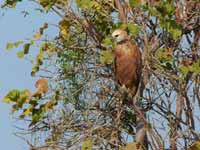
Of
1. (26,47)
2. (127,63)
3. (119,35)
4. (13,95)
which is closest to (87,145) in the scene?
(13,95)

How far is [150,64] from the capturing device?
208 inches

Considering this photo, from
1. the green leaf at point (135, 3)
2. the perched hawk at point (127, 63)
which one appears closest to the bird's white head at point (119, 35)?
the perched hawk at point (127, 63)

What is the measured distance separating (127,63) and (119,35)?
0.44 meters

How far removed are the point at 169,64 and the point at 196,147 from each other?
0.88m

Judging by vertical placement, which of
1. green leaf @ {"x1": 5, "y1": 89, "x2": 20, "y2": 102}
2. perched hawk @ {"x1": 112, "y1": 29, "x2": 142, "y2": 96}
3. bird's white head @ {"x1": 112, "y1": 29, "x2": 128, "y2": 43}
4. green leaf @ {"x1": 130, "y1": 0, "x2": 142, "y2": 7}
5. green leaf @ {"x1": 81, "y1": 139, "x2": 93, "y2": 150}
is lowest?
green leaf @ {"x1": 81, "y1": 139, "x2": 93, "y2": 150}

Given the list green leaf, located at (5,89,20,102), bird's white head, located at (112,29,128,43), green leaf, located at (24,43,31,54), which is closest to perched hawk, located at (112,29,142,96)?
bird's white head, located at (112,29,128,43)

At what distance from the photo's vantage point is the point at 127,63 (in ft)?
18.3

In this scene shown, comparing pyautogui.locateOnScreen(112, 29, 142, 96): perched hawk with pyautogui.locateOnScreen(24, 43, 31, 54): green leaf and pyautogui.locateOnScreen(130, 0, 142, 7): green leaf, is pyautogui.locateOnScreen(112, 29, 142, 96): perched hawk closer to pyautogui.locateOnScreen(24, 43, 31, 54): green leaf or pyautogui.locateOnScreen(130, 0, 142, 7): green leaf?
pyautogui.locateOnScreen(130, 0, 142, 7): green leaf

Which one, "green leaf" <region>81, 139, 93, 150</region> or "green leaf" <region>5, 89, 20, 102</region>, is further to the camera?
"green leaf" <region>5, 89, 20, 102</region>

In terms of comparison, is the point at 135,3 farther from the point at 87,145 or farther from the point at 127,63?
the point at 87,145

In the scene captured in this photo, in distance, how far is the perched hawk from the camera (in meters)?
5.44

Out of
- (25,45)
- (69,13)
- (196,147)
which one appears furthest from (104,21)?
(196,147)

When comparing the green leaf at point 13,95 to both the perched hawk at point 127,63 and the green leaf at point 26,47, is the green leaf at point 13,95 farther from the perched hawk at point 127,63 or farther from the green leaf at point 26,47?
the perched hawk at point 127,63

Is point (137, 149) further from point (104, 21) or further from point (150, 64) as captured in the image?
point (104, 21)
